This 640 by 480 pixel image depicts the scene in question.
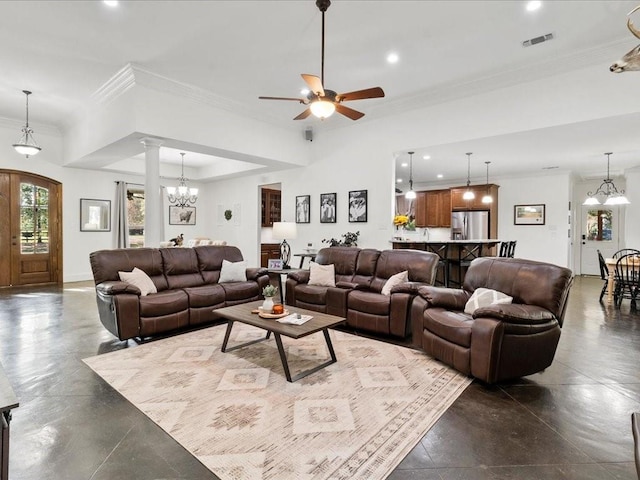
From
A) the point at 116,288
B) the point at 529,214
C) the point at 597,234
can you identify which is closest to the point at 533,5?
the point at 116,288

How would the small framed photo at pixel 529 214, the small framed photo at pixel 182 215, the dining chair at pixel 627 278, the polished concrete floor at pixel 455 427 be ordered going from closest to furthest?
the polished concrete floor at pixel 455 427 → the dining chair at pixel 627 278 → the small framed photo at pixel 529 214 → the small framed photo at pixel 182 215

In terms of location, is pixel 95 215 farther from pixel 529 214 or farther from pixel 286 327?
pixel 529 214

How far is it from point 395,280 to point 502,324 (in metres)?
1.72

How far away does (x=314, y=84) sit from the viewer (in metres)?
3.04

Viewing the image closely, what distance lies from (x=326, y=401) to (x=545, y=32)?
14.5 feet

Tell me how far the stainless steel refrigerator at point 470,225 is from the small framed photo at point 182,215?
300 inches

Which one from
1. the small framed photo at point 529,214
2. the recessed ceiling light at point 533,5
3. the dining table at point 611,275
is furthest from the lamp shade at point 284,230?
the small framed photo at point 529,214

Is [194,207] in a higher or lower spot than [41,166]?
lower

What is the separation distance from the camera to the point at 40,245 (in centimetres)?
755

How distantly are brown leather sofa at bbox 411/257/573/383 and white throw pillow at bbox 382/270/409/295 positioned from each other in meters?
0.73

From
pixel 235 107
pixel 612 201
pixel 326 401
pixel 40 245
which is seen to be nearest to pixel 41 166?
pixel 40 245

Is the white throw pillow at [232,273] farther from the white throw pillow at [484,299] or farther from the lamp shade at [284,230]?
the white throw pillow at [484,299]

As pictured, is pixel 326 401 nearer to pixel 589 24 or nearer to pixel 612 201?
pixel 589 24

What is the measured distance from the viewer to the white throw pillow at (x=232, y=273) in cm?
502
